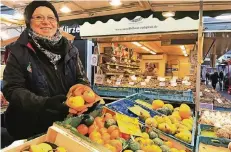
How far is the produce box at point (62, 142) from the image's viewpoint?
1110 millimetres

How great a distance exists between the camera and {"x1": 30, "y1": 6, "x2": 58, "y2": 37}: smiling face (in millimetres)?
1792

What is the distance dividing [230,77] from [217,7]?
19.0m

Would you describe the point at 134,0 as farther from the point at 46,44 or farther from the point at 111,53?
the point at 111,53

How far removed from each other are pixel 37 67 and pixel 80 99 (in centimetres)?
56

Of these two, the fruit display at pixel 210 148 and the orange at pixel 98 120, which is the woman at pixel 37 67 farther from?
the fruit display at pixel 210 148

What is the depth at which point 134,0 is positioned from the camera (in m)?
3.12

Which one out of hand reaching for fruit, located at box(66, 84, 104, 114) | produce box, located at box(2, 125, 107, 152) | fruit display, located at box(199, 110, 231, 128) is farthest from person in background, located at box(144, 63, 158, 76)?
produce box, located at box(2, 125, 107, 152)

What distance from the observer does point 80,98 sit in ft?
4.63

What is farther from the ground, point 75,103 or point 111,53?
point 111,53

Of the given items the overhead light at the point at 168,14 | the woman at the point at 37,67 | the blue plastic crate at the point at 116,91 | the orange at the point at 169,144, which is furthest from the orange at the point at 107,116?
the blue plastic crate at the point at 116,91

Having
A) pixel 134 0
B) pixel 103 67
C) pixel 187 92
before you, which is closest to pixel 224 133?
pixel 134 0

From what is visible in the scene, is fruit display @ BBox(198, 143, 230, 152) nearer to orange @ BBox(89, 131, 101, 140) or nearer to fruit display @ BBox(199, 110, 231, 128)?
fruit display @ BBox(199, 110, 231, 128)

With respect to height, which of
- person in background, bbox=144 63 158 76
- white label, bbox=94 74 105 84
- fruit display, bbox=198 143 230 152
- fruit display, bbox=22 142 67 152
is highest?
person in background, bbox=144 63 158 76

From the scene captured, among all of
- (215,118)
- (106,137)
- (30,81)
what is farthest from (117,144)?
(215,118)
